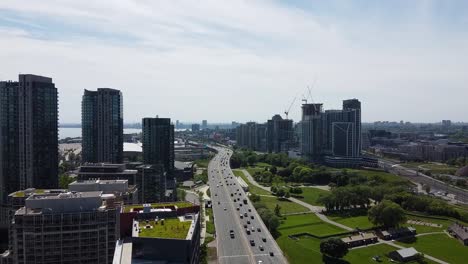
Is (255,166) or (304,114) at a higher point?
(304,114)

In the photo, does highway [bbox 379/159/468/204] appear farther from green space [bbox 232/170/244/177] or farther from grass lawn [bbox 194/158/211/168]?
grass lawn [bbox 194/158/211/168]

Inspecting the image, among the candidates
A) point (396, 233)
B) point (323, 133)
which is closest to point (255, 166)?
point (323, 133)

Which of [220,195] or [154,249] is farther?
[220,195]

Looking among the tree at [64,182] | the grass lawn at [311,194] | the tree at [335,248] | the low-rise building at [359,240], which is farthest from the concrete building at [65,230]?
the grass lawn at [311,194]

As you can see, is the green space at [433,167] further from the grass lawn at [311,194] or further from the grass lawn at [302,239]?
the grass lawn at [302,239]

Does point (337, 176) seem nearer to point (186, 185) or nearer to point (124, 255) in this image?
point (186, 185)

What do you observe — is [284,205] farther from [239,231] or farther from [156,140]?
[156,140]
